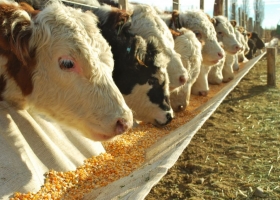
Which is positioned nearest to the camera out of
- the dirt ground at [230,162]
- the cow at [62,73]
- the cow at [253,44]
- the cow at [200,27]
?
the cow at [62,73]

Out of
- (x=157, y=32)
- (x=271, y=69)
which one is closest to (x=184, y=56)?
(x=157, y=32)

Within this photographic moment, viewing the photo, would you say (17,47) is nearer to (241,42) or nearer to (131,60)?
(131,60)

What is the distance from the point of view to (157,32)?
5.70m

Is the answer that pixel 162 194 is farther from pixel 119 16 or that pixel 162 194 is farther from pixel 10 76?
pixel 119 16

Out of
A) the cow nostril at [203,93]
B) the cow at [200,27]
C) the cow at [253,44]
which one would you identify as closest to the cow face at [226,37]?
the cow nostril at [203,93]

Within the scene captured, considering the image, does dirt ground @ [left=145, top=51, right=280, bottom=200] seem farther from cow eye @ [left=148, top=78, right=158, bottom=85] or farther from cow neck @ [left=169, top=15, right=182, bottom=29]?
cow neck @ [left=169, top=15, right=182, bottom=29]

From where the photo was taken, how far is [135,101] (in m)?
5.35

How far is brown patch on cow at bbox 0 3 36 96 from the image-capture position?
9.93ft

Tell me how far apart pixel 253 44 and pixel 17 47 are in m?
19.1

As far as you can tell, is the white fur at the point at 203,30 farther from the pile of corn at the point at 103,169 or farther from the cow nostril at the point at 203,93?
the pile of corn at the point at 103,169

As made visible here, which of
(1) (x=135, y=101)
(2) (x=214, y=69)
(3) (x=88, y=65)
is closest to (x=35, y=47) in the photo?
(3) (x=88, y=65)

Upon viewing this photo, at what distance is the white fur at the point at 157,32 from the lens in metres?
5.68

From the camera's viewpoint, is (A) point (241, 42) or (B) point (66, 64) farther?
(A) point (241, 42)

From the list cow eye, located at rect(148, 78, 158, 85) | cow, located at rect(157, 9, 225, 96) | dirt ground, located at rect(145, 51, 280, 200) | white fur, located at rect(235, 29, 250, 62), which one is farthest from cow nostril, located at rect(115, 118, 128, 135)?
white fur, located at rect(235, 29, 250, 62)
